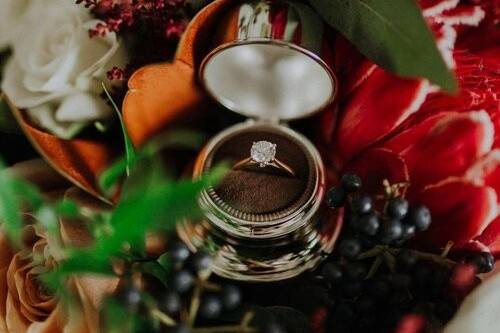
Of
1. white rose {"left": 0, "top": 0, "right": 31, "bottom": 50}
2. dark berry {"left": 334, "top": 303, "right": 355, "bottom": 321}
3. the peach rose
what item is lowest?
the peach rose

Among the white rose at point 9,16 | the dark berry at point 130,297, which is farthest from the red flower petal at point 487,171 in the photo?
the white rose at point 9,16

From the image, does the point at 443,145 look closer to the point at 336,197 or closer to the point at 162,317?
the point at 336,197

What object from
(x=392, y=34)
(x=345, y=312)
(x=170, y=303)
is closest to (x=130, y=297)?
(x=170, y=303)

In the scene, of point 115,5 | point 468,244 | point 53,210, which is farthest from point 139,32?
point 468,244

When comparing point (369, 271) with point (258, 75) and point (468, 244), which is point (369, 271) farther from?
point (258, 75)

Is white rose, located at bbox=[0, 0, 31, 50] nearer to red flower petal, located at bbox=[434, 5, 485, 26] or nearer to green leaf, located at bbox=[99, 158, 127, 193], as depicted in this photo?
green leaf, located at bbox=[99, 158, 127, 193]

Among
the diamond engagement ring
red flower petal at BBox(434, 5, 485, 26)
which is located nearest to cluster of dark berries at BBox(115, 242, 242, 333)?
the diamond engagement ring

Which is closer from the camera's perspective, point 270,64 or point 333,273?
point 333,273
